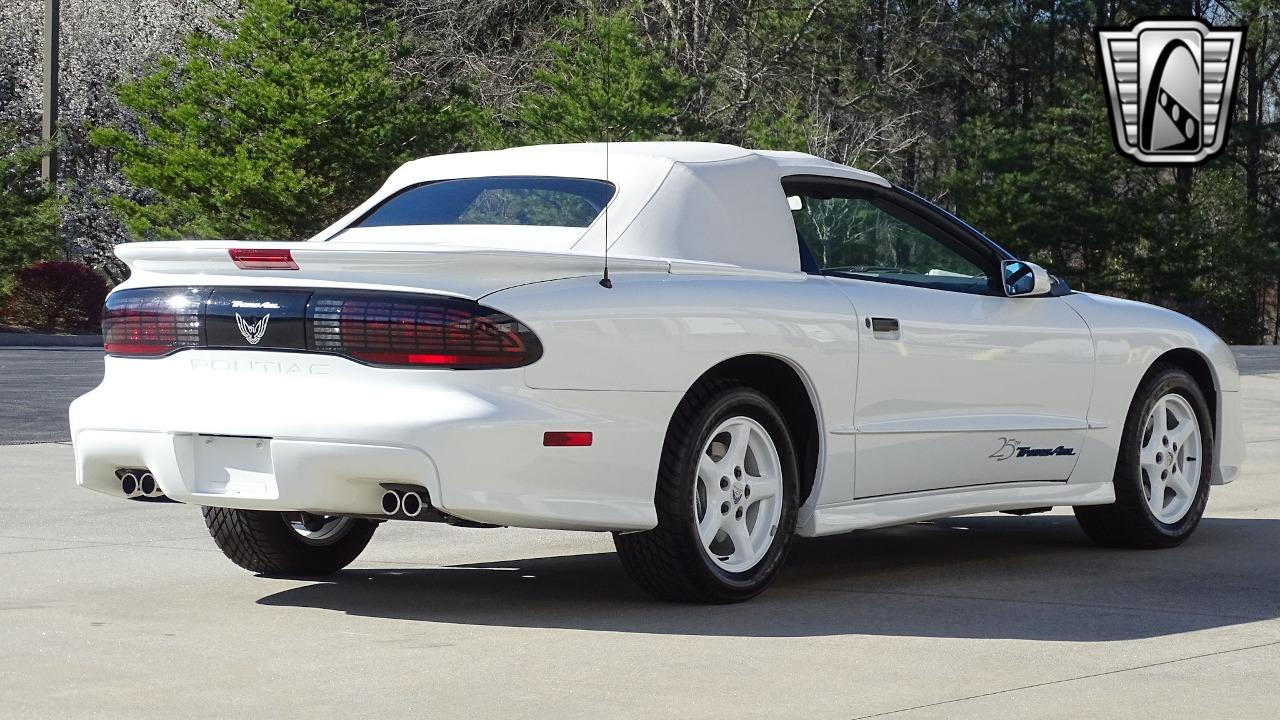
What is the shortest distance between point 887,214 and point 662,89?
31080 mm

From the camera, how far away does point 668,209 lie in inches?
265

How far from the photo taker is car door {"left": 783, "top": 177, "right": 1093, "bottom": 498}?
7.02m

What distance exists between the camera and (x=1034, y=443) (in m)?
7.71

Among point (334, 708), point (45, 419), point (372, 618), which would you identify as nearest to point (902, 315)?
point (372, 618)

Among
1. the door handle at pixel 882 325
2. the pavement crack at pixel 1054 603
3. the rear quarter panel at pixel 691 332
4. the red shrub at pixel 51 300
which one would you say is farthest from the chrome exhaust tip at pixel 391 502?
the red shrub at pixel 51 300

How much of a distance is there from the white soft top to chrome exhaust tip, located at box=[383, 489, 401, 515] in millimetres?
952

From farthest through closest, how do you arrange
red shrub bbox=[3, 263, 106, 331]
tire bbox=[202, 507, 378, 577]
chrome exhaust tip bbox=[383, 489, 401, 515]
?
red shrub bbox=[3, 263, 106, 331]
tire bbox=[202, 507, 378, 577]
chrome exhaust tip bbox=[383, 489, 401, 515]

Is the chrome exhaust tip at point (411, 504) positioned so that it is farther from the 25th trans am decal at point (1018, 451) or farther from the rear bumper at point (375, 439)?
the 25th trans am decal at point (1018, 451)

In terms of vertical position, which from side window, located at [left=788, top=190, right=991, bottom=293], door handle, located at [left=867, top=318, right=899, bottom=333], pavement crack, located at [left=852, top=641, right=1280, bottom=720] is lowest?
pavement crack, located at [left=852, top=641, right=1280, bottom=720]

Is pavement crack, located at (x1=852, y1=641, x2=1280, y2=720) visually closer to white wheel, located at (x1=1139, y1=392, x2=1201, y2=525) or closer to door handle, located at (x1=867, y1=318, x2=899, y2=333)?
door handle, located at (x1=867, y1=318, x2=899, y2=333)

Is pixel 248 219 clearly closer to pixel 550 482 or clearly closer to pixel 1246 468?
pixel 1246 468

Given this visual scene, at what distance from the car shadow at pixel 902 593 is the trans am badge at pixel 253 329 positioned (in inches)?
38.8

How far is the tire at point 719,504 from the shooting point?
629 centimetres

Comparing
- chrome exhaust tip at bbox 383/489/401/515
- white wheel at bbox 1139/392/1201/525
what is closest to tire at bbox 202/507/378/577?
chrome exhaust tip at bbox 383/489/401/515
